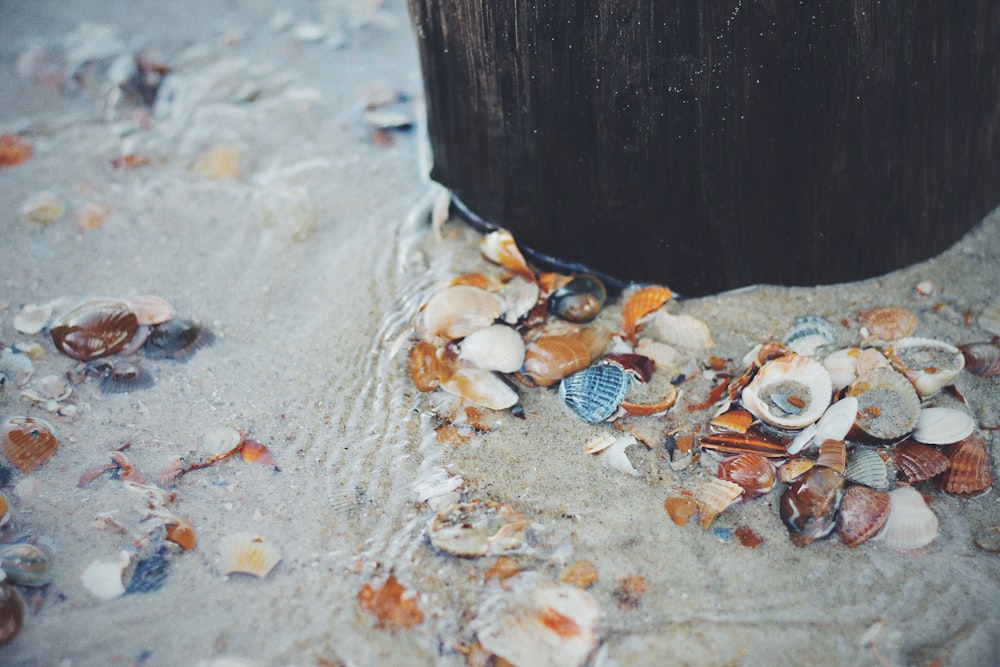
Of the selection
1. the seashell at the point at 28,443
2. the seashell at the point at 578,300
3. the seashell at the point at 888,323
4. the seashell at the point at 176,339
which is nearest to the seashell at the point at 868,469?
the seashell at the point at 888,323

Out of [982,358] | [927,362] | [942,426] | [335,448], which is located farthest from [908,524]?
[335,448]

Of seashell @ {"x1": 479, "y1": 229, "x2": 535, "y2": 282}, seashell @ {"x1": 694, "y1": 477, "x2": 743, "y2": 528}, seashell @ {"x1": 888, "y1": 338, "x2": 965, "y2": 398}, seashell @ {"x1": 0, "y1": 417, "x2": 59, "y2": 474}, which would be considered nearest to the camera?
seashell @ {"x1": 694, "y1": 477, "x2": 743, "y2": 528}

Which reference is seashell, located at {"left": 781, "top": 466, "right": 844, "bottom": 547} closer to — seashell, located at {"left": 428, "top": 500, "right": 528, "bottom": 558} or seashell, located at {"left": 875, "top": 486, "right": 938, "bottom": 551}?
seashell, located at {"left": 875, "top": 486, "right": 938, "bottom": 551}

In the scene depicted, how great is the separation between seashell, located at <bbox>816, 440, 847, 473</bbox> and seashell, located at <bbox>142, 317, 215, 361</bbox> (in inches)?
69.7

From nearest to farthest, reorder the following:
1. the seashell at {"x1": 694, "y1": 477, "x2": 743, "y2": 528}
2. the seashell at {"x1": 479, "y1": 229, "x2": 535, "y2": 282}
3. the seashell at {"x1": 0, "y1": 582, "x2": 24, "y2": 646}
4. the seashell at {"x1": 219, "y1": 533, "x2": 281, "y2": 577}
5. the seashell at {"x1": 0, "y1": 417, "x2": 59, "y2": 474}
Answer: the seashell at {"x1": 0, "y1": 582, "x2": 24, "y2": 646}
the seashell at {"x1": 219, "y1": 533, "x2": 281, "y2": 577}
the seashell at {"x1": 694, "y1": 477, "x2": 743, "y2": 528}
the seashell at {"x1": 0, "y1": 417, "x2": 59, "y2": 474}
the seashell at {"x1": 479, "y1": 229, "x2": 535, "y2": 282}

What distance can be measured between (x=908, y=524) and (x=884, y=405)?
342 millimetres

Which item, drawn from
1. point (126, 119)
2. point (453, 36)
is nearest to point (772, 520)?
point (453, 36)

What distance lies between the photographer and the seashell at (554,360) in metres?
2.24

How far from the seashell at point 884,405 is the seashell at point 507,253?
1.02m

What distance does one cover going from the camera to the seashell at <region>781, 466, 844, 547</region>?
72.6 inches

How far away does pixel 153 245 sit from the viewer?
2.77 metres

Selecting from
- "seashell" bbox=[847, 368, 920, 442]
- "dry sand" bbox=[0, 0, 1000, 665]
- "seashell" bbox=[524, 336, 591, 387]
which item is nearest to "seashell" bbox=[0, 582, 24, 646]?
"dry sand" bbox=[0, 0, 1000, 665]

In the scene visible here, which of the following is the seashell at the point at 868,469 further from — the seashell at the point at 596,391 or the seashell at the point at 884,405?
the seashell at the point at 596,391

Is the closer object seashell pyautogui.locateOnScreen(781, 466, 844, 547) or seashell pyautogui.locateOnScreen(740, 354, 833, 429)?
seashell pyautogui.locateOnScreen(781, 466, 844, 547)
